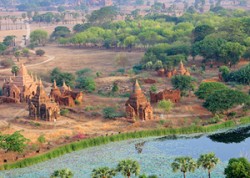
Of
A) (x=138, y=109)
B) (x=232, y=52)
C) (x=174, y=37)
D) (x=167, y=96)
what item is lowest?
(x=138, y=109)

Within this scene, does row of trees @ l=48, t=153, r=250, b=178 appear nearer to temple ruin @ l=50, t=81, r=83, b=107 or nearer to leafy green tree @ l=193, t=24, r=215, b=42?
temple ruin @ l=50, t=81, r=83, b=107

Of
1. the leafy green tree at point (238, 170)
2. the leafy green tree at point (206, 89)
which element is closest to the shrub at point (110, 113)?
the leafy green tree at point (206, 89)

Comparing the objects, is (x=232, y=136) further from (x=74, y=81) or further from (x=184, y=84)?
(x=74, y=81)

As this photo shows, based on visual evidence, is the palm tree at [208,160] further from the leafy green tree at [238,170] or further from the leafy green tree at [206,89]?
the leafy green tree at [206,89]

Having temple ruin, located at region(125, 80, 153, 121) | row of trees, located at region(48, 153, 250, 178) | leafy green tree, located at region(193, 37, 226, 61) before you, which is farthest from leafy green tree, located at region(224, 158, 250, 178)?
leafy green tree, located at region(193, 37, 226, 61)

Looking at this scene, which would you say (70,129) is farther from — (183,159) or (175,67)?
(175,67)

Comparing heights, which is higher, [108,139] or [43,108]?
[43,108]

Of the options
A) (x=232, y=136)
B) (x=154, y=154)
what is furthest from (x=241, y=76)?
(x=154, y=154)

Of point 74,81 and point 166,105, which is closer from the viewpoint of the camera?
point 166,105
